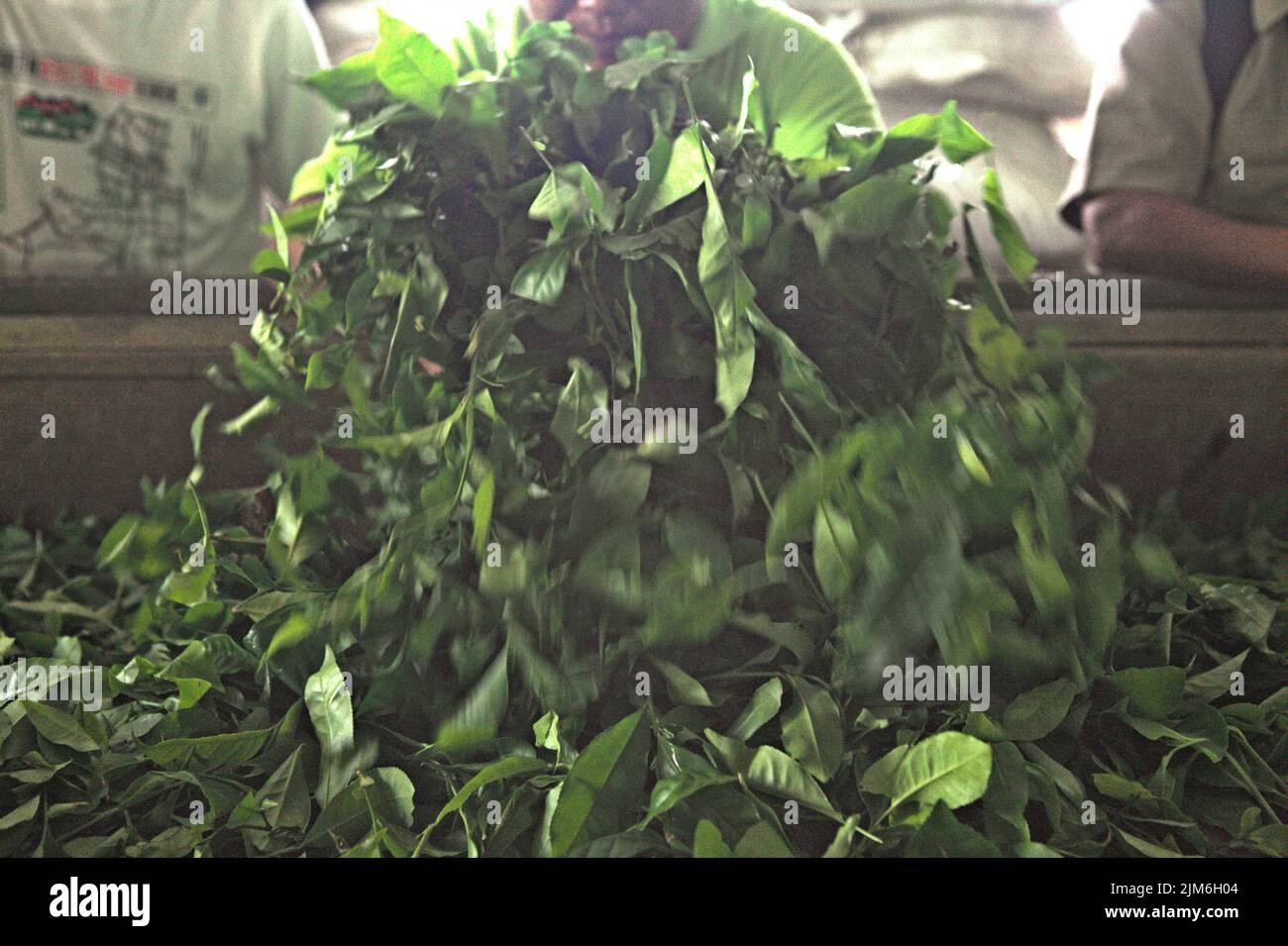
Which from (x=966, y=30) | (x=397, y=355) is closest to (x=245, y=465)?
(x=397, y=355)

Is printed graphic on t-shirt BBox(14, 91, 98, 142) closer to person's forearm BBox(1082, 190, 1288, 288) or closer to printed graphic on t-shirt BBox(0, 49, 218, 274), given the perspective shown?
printed graphic on t-shirt BBox(0, 49, 218, 274)

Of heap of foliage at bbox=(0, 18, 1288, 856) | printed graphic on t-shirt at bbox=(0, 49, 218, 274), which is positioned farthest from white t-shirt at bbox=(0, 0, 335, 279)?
heap of foliage at bbox=(0, 18, 1288, 856)

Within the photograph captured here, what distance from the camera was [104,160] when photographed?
3.01 ft

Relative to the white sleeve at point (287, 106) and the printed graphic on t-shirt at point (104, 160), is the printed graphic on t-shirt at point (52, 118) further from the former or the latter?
the white sleeve at point (287, 106)

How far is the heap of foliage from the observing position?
0.88 feet

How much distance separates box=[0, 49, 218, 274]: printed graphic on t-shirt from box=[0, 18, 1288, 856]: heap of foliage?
66cm

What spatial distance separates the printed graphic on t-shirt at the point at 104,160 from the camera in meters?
0.91

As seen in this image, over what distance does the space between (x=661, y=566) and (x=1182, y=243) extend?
0.76m

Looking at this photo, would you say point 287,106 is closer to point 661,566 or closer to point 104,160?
point 104,160

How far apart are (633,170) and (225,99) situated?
0.78 meters

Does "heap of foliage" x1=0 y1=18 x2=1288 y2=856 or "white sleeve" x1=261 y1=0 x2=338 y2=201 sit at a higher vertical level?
"white sleeve" x1=261 y1=0 x2=338 y2=201

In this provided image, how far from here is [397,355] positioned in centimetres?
32

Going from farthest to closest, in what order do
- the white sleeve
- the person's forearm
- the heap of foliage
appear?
1. the white sleeve
2. the person's forearm
3. the heap of foliage

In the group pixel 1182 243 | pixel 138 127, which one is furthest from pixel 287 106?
pixel 1182 243
